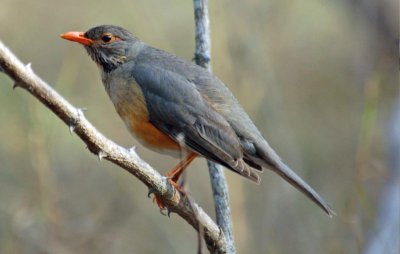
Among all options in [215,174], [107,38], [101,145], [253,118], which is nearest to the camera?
[101,145]

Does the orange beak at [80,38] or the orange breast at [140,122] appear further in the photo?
the orange beak at [80,38]

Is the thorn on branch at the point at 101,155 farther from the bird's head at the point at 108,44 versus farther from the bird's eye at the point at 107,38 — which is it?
the bird's eye at the point at 107,38

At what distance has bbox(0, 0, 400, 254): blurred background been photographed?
822 cm

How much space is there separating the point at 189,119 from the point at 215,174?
464 mm

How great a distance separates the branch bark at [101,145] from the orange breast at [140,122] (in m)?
0.86

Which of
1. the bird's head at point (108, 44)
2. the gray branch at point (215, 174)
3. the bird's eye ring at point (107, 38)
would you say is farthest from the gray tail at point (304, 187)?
the bird's eye ring at point (107, 38)

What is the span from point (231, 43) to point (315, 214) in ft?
7.26

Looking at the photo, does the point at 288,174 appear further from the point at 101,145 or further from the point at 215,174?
the point at 101,145

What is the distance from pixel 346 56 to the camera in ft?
40.3

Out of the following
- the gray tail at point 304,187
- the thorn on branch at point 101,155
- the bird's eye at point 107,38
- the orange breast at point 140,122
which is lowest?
the thorn on branch at point 101,155

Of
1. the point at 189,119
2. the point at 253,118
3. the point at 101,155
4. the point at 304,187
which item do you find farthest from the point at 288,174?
the point at 253,118

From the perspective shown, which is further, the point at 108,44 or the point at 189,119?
the point at 108,44

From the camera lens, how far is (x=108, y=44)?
725 centimetres

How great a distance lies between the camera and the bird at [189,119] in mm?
6203
